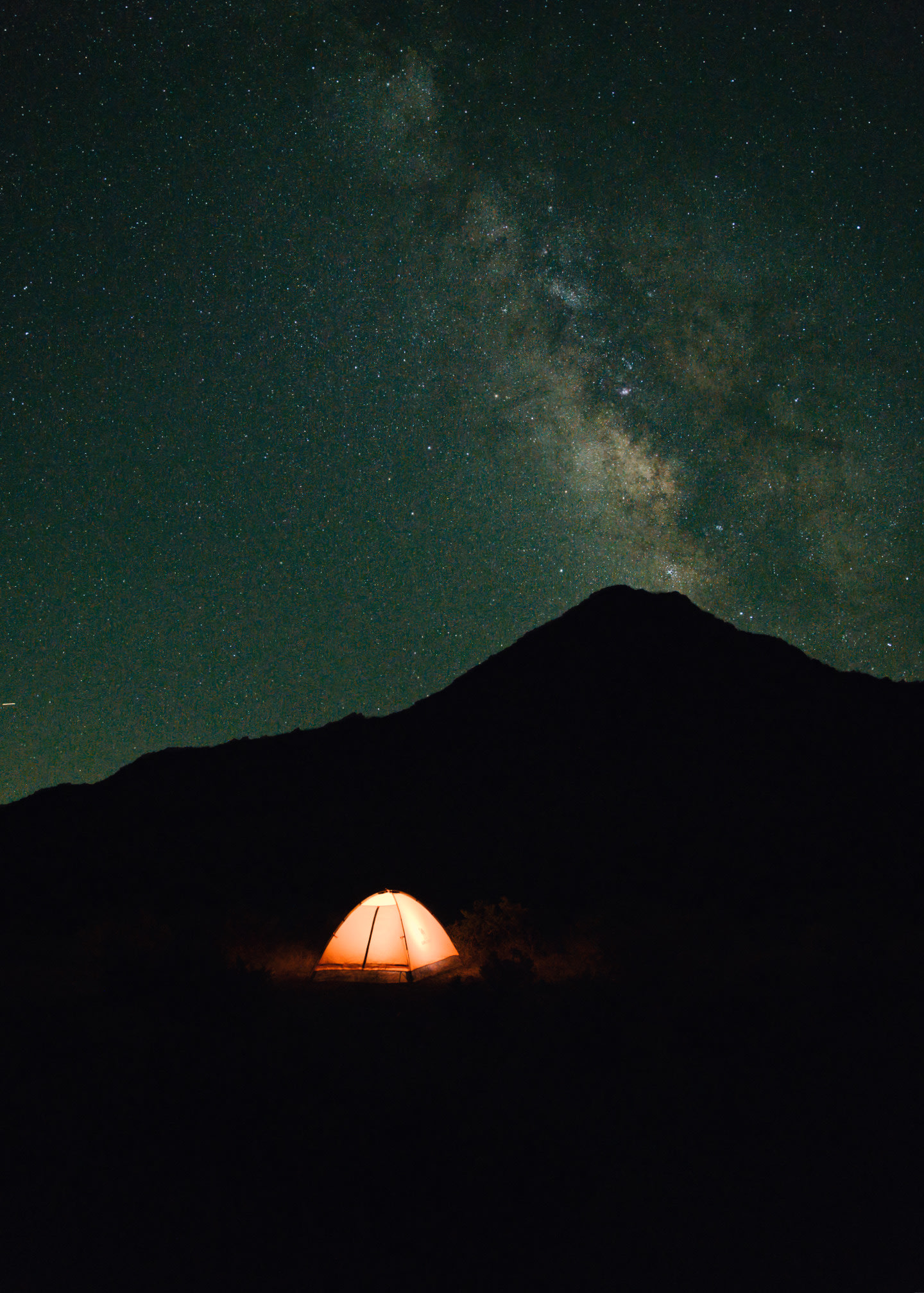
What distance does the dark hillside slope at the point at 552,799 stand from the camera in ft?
89.5

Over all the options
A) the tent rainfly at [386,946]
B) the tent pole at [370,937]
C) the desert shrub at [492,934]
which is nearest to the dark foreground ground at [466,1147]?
the tent rainfly at [386,946]

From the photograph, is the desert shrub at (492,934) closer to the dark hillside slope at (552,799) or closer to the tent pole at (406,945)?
the tent pole at (406,945)

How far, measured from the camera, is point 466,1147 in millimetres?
5734

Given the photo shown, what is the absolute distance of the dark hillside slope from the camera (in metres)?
27.3

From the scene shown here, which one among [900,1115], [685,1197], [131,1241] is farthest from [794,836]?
[131,1241]

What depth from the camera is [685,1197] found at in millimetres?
5320

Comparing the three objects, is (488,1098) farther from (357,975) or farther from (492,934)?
(492,934)

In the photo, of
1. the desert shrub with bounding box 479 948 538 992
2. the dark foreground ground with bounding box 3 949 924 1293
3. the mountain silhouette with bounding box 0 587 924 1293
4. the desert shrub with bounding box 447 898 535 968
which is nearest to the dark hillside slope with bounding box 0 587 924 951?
the mountain silhouette with bounding box 0 587 924 1293

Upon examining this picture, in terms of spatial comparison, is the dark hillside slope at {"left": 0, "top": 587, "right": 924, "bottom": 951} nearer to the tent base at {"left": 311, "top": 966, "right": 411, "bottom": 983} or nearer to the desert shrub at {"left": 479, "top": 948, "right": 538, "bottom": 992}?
the tent base at {"left": 311, "top": 966, "right": 411, "bottom": 983}

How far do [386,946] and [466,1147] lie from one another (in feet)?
25.8

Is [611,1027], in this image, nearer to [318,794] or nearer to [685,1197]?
[685,1197]

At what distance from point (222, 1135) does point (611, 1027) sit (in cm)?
414

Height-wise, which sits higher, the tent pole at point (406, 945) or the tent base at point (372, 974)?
the tent pole at point (406, 945)

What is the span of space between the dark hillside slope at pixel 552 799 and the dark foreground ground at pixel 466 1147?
30.2 feet
